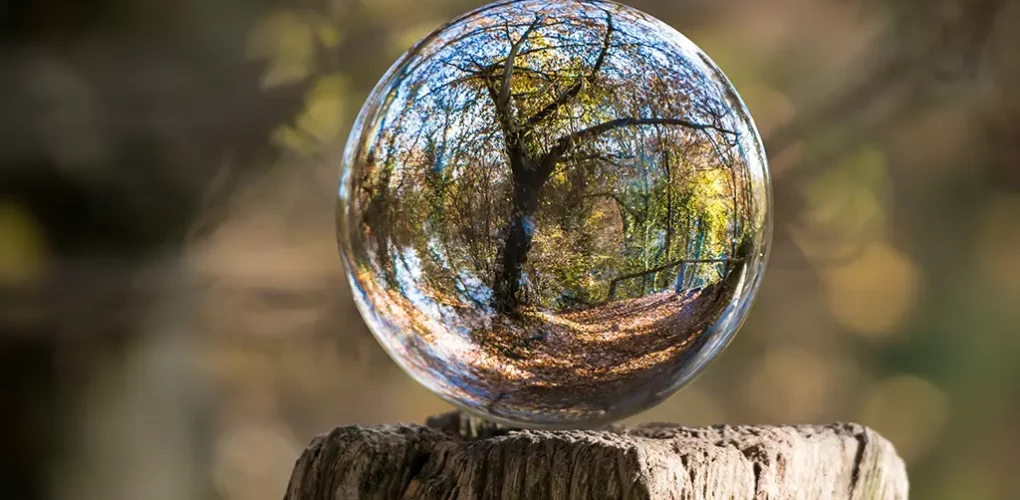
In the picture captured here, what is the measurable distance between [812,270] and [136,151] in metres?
2.06

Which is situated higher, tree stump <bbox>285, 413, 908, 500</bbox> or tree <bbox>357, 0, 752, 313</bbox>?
tree <bbox>357, 0, 752, 313</bbox>

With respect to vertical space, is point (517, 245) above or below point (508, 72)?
below

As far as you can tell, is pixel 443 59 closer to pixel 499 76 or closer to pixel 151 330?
pixel 499 76

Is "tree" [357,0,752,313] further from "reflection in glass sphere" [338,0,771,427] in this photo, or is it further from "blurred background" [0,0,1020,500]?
"blurred background" [0,0,1020,500]

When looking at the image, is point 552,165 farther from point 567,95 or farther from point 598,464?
point 598,464

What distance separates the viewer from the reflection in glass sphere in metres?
1.22

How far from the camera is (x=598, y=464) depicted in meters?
1.23

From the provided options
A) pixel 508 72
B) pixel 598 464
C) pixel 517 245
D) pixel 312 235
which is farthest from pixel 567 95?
pixel 312 235

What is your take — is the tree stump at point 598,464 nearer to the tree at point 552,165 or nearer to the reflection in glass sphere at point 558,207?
the reflection in glass sphere at point 558,207

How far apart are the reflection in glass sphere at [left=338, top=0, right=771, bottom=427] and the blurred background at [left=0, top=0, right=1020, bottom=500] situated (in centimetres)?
171

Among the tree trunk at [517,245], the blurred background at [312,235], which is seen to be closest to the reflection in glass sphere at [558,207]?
the tree trunk at [517,245]

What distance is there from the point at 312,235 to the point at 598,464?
198 centimetres

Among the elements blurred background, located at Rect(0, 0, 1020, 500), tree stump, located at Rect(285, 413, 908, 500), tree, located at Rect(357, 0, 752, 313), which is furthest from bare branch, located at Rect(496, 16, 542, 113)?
blurred background, located at Rect(0, 0, 1020, 500)

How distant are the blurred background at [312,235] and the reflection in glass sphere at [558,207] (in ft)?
5.60
